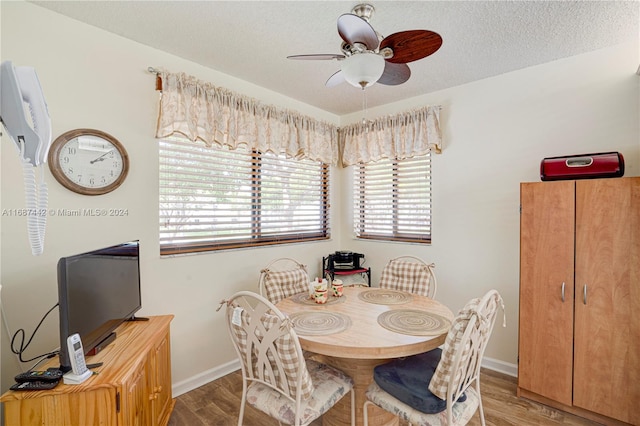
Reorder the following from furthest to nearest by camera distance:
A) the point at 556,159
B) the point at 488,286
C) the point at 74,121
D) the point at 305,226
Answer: the point at 305,226, the point at 488,286, the point at 556,159, the point at 74,121

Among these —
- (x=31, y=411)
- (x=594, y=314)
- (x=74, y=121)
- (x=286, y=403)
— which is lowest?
(x=286, y=403)

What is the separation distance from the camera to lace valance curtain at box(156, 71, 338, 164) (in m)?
2.14

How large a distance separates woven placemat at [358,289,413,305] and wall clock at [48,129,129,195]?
1875 mm

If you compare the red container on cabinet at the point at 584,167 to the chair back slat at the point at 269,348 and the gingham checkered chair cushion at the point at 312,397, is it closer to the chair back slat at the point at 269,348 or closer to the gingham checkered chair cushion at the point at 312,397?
the gingham checkered chair cushion at the point at 312,397

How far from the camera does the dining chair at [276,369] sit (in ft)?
4.29

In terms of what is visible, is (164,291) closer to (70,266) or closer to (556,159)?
(70,266)

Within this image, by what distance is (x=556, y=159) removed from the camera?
2.07 metres

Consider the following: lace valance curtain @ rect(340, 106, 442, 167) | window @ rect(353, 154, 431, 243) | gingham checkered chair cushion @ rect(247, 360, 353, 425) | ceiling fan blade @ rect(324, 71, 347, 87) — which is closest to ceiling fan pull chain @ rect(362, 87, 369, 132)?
lace valance curtain @ rect(340, 106, 442, 167)

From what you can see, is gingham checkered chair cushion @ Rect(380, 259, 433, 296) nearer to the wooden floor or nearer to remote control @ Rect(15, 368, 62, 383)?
the wooden floor

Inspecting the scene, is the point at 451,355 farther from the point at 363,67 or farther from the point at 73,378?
the point at 73,378

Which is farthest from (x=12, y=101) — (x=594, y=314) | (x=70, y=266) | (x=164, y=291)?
(x=594, y=314)

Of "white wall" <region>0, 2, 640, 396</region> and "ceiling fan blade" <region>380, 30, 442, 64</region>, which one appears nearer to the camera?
"ceiling fan blade" <region>380, 30, 442, 64</region>

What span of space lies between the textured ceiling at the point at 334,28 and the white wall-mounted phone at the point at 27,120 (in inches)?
38.5

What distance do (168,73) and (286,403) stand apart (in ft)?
7.34
